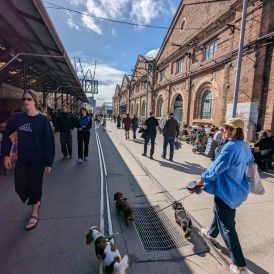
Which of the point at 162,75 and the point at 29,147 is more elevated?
the point at 162,75

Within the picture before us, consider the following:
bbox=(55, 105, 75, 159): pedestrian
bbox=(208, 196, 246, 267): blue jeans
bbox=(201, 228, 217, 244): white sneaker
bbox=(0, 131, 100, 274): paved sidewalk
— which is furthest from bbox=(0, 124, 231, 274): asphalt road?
bbox=(55, 105, 75, 159): pedestrian

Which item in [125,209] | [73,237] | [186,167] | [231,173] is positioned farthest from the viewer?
[186,167]

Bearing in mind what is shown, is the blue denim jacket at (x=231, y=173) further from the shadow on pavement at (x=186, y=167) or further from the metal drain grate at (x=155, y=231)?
the shadow on pavement at (x=186, y=167)

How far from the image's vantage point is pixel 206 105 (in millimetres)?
13336

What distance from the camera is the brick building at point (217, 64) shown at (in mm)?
8547

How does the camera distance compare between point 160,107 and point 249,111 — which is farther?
point 160,107

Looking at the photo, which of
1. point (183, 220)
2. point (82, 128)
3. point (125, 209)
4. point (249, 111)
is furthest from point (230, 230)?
point (249, 111)

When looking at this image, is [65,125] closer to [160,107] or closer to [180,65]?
[180,65]

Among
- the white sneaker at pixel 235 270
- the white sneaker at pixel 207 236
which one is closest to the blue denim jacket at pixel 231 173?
the white sneaker at pixel 235 270

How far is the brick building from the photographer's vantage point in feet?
28.0

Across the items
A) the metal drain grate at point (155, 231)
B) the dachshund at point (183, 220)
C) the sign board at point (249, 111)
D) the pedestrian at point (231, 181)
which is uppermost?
the sign board at point (249, 111)

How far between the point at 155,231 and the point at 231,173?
1601mm

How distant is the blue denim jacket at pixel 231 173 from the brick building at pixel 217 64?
7325 mm

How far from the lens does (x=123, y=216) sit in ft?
11.2
